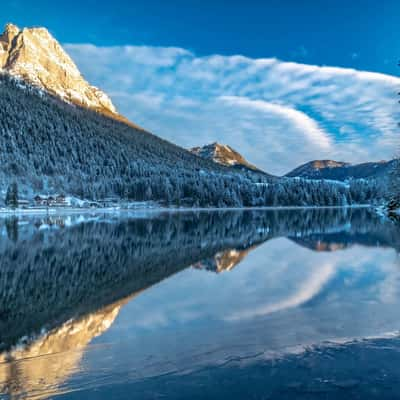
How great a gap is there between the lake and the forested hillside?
98261 millimetres

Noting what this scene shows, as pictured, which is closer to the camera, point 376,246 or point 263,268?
point 263,268

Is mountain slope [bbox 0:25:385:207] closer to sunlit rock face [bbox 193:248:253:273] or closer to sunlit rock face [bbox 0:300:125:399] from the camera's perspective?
sunlit rock face [bbox 193:248:253:273]

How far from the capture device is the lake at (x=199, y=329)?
18.4 feet

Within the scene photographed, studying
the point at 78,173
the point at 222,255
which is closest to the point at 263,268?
the point at 222,255

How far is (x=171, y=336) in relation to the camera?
7.84m

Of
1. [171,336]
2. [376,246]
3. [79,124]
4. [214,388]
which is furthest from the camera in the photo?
[79,124]

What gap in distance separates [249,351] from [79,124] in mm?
175048

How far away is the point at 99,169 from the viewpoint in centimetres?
14462

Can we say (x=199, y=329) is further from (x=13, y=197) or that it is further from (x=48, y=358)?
(x=13, y=197)

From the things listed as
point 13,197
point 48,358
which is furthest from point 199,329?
point 13,197

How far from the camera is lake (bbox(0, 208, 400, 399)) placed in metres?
5.60

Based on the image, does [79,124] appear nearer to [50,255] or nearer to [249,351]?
[50,255]

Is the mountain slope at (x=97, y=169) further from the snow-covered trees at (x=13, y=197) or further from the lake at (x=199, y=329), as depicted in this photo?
the lake at (x=199, y=329)

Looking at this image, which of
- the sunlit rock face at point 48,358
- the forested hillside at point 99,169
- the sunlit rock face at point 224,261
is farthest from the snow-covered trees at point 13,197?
the sunlit rock face at point 48,358
